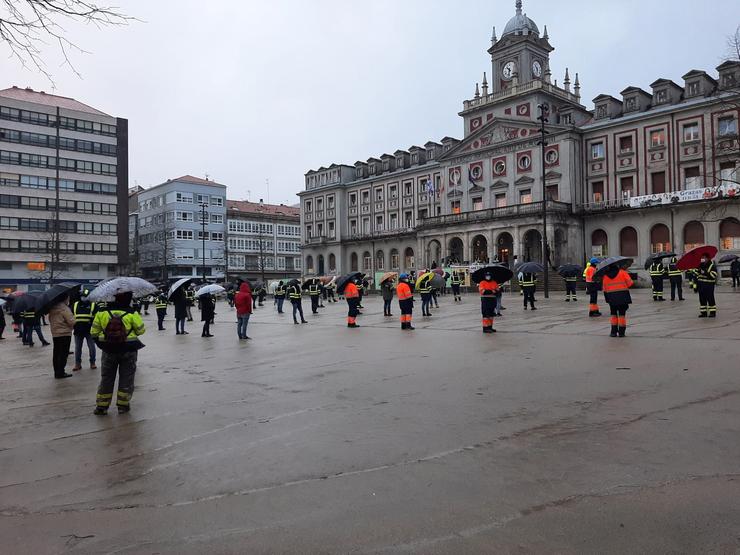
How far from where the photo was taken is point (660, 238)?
4744 cm

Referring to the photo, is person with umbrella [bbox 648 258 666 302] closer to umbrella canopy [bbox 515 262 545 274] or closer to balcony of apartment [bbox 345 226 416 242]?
umbrella canopy [bbox 515 262 545 274]

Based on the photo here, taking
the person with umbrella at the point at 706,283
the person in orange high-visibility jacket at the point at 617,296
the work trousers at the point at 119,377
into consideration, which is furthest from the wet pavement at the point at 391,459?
the person with umbrella at the point at 706,283

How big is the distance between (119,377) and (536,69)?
61239mm

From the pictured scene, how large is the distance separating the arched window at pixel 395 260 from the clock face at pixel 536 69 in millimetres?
26374

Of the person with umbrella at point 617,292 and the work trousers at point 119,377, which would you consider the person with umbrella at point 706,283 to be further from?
the work trousers at point 119,377

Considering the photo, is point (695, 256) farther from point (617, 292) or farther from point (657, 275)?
point (657, 275)

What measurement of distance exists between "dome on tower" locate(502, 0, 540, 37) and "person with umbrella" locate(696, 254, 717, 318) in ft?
167

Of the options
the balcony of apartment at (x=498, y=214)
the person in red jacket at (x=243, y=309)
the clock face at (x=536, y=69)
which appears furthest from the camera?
the clock face at (x=536, y=69)

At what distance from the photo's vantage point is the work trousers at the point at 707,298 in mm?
15930

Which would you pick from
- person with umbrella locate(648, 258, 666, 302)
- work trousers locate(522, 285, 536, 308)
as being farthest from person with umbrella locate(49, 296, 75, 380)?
person with umbrella locate(648, 258, 666, 302)

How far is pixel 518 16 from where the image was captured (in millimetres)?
61219

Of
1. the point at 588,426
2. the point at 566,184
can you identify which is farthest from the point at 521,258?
the point at 588,426

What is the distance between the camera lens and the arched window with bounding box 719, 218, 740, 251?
4294 centimetres

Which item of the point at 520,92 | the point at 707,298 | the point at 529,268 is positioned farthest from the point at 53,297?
the point at 520,92
